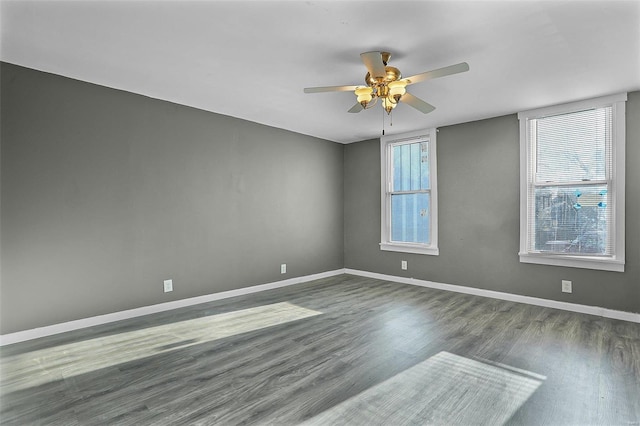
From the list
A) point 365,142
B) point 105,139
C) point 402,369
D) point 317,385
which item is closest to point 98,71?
point 105,139

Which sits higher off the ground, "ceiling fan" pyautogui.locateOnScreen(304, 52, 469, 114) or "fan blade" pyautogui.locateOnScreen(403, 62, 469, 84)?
"ceiling fan" pyautogui.locateOnScreen(304, 52, 469, 114)

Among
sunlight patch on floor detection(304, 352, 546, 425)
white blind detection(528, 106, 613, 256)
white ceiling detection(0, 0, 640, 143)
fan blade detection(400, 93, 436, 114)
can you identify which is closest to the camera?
sunlight patch on floor detection(304, 352, 546, 425)

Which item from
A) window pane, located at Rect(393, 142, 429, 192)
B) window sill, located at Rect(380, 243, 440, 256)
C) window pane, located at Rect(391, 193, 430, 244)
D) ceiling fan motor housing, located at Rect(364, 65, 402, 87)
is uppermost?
ceiling fan motor housing, located at Rect(364, 65, 402, 87)

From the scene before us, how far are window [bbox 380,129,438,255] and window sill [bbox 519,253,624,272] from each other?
1.25m

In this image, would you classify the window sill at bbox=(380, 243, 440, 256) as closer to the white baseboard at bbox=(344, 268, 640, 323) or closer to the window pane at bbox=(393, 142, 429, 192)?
the white baseboard at bbox=(344, 268, 640, 323)

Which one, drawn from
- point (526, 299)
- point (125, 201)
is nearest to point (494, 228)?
point (526, 299)

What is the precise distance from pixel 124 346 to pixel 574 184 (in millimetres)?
4939

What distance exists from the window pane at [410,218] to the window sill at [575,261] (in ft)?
4.62

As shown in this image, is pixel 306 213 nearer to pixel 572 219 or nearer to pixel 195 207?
pixel 195 207

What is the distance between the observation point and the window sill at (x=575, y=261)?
11.6ft

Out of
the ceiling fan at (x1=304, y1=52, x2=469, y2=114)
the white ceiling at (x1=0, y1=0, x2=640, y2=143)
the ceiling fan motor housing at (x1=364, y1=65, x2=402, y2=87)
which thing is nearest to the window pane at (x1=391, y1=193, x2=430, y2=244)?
the white ceiling at (x1=0, y1=0, x2=640, y2=143)

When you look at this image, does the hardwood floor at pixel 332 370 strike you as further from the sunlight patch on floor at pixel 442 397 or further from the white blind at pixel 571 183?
the white blind at pixel 571 183

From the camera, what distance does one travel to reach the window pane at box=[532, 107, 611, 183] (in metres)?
3.65

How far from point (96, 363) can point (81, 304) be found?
1.02 metres
